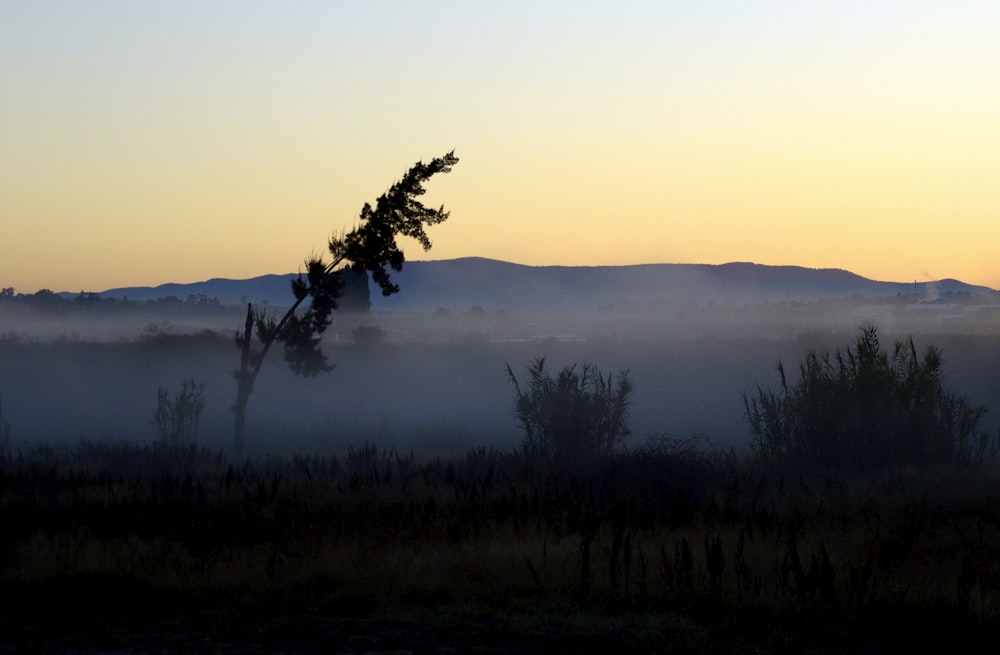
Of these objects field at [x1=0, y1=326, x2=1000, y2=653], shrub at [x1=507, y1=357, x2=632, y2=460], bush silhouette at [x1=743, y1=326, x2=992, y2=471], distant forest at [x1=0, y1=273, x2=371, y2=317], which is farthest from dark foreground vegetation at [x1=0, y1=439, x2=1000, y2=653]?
distant forest at [x1=0, y1=273, x2=371, y2=317]

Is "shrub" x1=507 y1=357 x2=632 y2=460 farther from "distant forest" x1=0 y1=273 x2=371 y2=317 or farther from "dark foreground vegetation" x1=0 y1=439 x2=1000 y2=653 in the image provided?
"distant forest" x1=0 y1=273 x2=371 y2=317

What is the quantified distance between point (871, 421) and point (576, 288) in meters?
129

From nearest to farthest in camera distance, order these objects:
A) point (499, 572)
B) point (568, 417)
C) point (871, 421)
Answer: point (499, 572) → point (871, 421) → point (568, 417)

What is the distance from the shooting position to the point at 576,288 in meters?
151

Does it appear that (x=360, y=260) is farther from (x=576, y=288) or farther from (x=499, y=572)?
(x=576, y=288)

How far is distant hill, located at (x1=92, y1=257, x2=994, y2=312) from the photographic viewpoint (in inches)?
5320

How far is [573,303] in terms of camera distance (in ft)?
488

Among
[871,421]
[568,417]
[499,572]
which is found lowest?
[499,572]

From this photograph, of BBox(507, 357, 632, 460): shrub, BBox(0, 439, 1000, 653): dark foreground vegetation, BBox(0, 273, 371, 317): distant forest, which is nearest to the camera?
BBox(0, 439, 1000, 653): dark foreground vegetation

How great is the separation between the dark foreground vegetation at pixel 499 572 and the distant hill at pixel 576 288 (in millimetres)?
107838

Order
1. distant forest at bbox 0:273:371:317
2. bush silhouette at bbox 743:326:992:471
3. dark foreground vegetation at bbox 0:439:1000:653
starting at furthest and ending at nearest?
distant forest at bbox 0:273:371:317
bush silhouette at bbox 743:326:992:471
dark foreground vegetation at bbox 0:439:1000:653

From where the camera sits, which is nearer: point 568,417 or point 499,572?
point 499,572

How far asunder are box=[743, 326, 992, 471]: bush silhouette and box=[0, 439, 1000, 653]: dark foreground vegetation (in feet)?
18.3

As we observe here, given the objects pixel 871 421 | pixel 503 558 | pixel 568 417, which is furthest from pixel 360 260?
pixel 503 558
